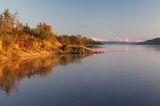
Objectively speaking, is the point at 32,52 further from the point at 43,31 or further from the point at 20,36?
the point at 43,31

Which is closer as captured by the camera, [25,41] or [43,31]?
[25,41]

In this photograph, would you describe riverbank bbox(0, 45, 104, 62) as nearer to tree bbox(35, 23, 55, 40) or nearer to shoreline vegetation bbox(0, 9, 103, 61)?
shoreline vegetation bbox(0, 9, 103, 61)

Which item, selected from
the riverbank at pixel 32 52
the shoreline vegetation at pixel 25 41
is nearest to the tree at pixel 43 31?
the shoreline vegetation at pixel 25 41

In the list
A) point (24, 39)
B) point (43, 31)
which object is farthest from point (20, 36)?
point (43, 31)

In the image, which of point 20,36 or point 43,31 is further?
point 43,31

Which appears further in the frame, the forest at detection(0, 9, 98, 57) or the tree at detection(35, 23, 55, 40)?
the tree at detection(35, 23, 55, 40)

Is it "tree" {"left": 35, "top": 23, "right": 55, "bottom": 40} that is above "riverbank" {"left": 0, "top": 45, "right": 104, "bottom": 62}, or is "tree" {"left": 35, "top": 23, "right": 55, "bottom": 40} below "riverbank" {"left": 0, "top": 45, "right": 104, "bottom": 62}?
above

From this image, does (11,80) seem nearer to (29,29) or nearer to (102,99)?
(102,99)

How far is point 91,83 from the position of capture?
40406 millimetres

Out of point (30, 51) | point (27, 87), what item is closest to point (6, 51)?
point (30, 51)

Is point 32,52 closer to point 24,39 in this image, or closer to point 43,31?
point 24,39

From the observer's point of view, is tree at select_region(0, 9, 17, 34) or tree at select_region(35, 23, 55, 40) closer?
tree at select_region(0, 9, 17, 34)

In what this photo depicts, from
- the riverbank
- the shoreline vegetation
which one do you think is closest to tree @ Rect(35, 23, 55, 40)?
the shoreline vegetation

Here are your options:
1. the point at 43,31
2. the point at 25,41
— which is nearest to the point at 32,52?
the point at 25,41
